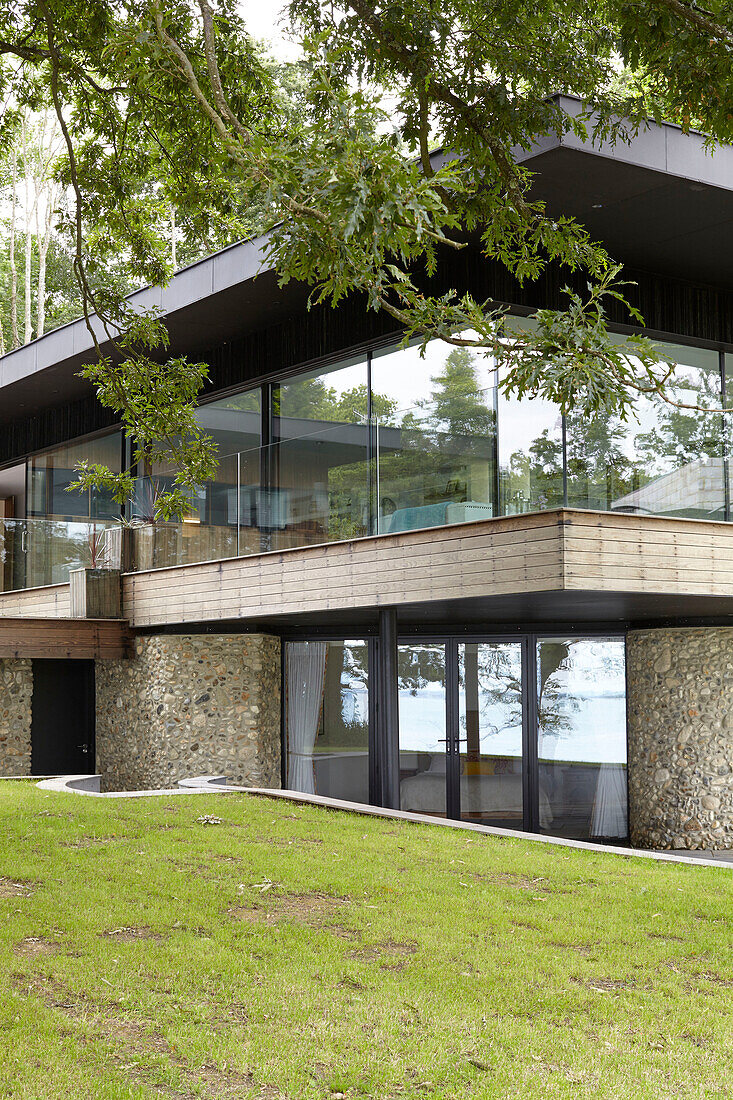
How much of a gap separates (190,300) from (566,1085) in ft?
33.4

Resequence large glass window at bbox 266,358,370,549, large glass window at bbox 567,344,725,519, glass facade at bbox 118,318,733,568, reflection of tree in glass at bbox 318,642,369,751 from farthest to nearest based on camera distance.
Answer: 1. reflection of tree in glass at bbox 318,642,369,751
2. large glass window at bbox 266,358,370,549
3. glass facade at bbox 118,318,733,568
4. large glass window at bbox 567,344,725,519

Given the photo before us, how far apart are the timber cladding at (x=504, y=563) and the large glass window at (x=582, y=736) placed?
2.98m

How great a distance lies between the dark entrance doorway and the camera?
14.7m

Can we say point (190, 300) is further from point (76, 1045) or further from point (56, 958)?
point (76, 1045)

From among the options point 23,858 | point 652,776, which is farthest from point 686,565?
point 23,858

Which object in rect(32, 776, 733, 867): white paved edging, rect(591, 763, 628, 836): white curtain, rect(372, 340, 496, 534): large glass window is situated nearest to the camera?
rect(32, 776, 733, 867): white paved edging

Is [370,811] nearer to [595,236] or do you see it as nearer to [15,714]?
[595,236]

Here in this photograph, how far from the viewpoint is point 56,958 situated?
4477 millimetres

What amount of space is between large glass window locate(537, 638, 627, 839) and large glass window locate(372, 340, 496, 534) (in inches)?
130

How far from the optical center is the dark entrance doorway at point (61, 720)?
14.7 m

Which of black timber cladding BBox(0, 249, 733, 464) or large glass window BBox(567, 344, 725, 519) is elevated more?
black timber cladding BBox(0, 249, 733, 464)

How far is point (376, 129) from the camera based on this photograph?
3945 mm

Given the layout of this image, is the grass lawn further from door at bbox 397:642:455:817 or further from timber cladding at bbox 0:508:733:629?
door at bbox 397:642:455:817

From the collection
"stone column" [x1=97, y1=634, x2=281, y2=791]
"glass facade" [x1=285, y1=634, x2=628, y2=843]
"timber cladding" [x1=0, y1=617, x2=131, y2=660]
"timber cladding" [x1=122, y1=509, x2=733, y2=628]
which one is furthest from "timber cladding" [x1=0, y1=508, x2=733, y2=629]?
"timber cladding" [x1=0, y1=617, x2=131, y2=660]
